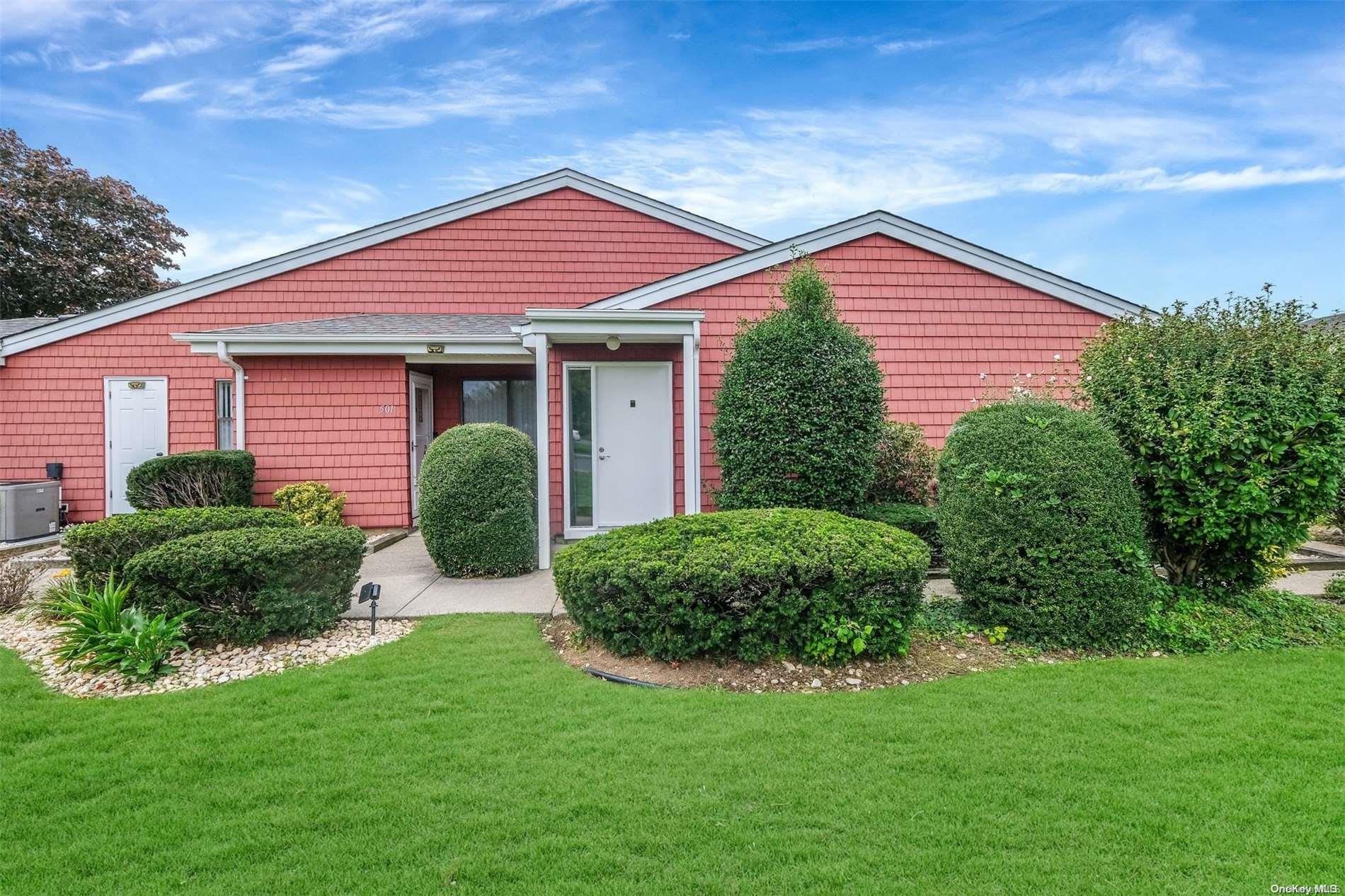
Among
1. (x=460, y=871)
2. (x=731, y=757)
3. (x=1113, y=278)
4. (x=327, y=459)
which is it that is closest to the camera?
(x=460, y=871)

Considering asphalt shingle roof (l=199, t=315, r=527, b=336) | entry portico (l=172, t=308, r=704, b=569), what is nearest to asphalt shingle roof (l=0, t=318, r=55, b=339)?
asphalt shingle roof (l=199, t=315, r=527, b=336)

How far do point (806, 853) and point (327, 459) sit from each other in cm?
911

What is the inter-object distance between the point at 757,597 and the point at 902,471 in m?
4.62

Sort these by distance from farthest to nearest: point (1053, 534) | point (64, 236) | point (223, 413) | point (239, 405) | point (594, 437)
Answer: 1. point (64, 236)
2. point (223, 413)
3. point (239, 405)
4. point (594, 437)
5. point (1053, 534)

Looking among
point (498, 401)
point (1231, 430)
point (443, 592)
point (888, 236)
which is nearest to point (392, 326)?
point (498, 401)

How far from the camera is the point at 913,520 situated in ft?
22.0

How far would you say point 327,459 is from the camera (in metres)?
9.41

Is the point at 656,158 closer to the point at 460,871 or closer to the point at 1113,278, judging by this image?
the point at 1113,278

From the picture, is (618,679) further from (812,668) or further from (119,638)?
(119,638)

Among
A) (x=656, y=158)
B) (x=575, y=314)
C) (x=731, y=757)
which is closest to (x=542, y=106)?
(x=656, y=158)

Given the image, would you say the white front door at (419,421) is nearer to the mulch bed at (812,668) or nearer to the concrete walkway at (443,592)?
the concrete walkway at (443,592)

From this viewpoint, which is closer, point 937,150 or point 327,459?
point 327,459

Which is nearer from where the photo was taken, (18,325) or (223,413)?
(223,413)

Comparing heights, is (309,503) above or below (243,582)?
above
